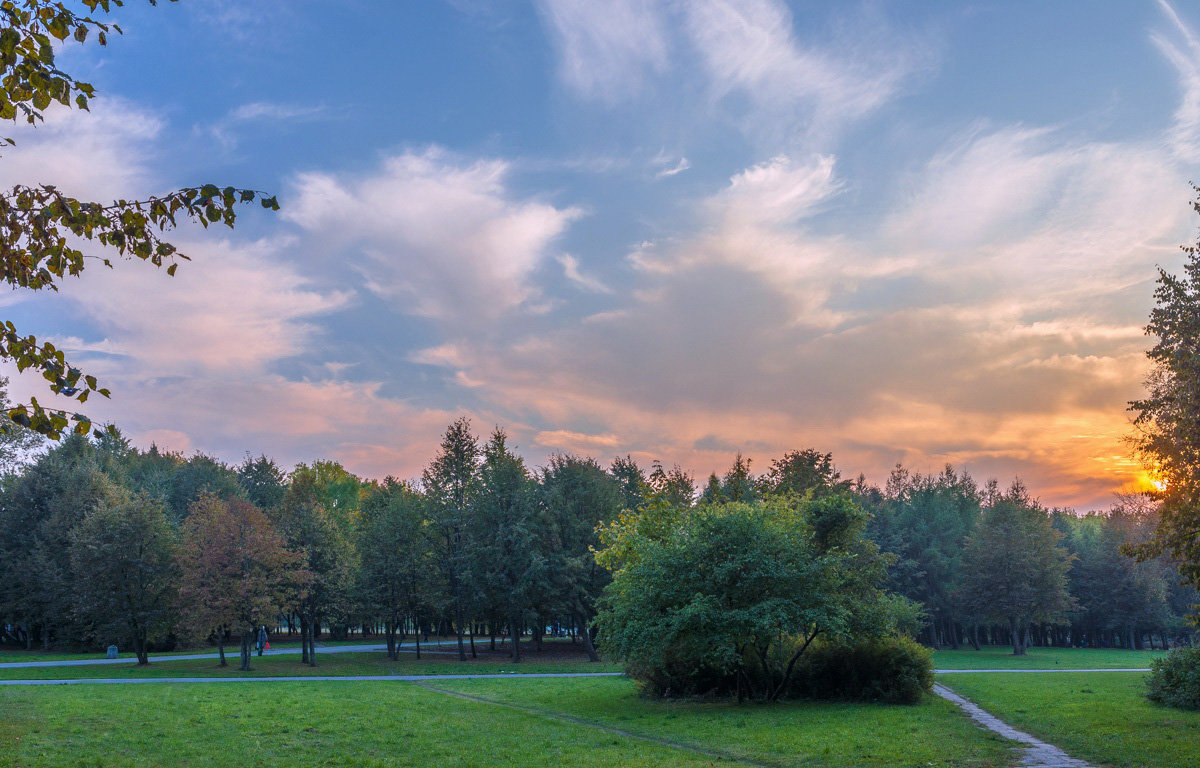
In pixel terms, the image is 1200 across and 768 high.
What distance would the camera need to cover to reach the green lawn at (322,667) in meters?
38.3

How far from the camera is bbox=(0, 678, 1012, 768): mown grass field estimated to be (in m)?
16.0

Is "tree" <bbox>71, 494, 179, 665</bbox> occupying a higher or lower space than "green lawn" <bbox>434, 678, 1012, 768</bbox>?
higher

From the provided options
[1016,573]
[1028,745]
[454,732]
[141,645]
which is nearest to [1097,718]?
[1028,745]

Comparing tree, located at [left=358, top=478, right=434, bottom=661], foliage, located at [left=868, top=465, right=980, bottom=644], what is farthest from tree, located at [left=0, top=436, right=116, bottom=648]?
foliage, located at [left=868, top=465, right=980, bottom=644]

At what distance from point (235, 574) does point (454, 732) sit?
27.4m

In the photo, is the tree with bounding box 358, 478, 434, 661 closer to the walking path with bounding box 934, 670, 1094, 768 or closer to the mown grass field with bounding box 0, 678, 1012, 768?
the mown grass field with bounding box 0, 678, 1012, 768

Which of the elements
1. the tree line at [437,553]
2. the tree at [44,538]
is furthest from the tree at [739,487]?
the tree at [44,538]

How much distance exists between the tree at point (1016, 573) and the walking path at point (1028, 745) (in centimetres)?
4562

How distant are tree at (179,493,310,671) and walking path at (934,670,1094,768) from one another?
33.5 meters

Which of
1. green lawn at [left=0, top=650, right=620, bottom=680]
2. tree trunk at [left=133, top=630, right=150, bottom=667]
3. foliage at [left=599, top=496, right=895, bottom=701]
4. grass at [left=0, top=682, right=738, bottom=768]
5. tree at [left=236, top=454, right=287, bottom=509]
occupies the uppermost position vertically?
tree at [left=236, top=454, right=287, bottom=509]

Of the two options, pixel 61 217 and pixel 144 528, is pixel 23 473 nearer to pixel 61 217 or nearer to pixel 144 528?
pixel 144 528

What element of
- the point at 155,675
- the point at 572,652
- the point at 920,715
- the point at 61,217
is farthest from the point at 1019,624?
the point at 61,217

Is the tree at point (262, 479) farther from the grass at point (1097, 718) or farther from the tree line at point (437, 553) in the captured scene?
the grass at point (1097, 718)

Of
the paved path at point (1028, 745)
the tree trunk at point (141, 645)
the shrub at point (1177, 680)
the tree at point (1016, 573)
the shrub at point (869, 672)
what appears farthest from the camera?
the tree at point (1016, 573)
